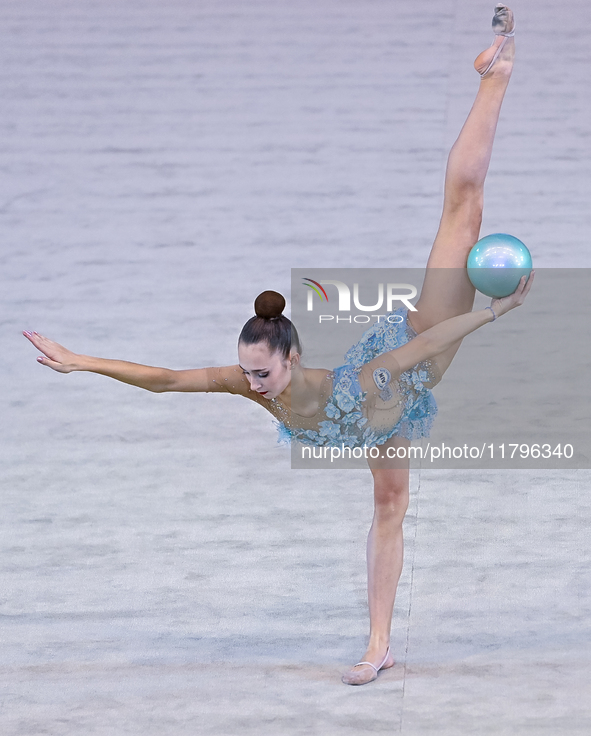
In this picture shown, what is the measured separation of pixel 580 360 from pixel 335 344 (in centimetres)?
135

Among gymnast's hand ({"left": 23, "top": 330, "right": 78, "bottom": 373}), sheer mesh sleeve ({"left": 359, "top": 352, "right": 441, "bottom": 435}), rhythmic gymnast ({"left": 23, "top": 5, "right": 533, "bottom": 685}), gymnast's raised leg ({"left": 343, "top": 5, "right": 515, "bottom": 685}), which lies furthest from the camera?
gymnast's raised leg ({"left": 343, "top": 5, "right": 515, "bottom": 685})

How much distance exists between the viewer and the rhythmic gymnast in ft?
9.76

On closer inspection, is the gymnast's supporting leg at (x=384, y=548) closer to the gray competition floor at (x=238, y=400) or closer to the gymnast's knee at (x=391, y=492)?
the gymnast's knee at (x=391, y=492)

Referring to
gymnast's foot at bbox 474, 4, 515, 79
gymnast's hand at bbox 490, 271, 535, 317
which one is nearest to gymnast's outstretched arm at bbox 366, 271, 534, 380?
gymnast's hand at bbox 490, 271, 535, 317

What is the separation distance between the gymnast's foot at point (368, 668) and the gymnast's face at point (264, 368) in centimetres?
92

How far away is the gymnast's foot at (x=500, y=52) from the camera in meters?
3.19

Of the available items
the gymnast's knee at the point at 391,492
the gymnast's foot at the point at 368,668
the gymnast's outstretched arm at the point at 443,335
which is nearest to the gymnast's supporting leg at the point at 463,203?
the gymnast's outstretched arm at the point at 443,335

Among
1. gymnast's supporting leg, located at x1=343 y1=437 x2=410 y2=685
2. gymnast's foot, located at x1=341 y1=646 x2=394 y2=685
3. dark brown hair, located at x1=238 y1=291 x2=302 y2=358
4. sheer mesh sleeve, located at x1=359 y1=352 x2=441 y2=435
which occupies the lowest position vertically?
gymnast's foot, located at x1=341 y1=646 x2=394 y2=685

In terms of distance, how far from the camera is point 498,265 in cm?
309

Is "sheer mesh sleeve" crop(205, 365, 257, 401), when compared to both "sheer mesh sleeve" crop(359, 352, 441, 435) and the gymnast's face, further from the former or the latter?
"sheer mesh sleeve" crop(359, 352, 441, 435)

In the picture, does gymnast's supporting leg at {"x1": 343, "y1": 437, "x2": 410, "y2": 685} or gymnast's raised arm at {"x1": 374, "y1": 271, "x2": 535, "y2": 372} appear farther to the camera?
gymnast's supporting leg at {"x1": 343, "y1": 437, "x2": 410, "y2": 685}

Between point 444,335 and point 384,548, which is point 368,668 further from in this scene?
point 444,335

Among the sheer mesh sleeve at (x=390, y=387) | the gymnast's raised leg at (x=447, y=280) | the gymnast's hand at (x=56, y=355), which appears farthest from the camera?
the gymnast's raised leg at (x=447, y=280)

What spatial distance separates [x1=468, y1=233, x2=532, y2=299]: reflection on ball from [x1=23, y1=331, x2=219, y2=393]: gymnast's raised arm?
889mm
